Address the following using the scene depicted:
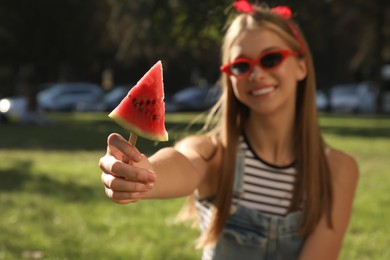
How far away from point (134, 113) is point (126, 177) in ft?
0.75

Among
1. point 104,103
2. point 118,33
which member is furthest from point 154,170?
point 104,103

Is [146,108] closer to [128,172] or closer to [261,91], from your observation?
[128,172]

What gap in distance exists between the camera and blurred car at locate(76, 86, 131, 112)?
4466 cm

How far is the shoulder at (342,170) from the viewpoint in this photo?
393 cm

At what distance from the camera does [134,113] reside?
7.93ft

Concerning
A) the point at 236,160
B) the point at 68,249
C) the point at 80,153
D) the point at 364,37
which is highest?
the point at 236,160

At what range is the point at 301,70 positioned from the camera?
13.0ft

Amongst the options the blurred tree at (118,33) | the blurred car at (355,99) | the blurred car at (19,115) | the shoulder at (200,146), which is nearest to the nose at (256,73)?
the shoulder at (200,146)

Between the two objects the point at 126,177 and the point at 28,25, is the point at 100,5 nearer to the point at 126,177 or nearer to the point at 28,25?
the point at 28,25

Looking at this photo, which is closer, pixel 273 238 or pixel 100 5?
pixel 273 238

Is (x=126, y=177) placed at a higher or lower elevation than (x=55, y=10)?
higher

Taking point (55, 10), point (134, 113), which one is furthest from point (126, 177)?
point (55, 10)

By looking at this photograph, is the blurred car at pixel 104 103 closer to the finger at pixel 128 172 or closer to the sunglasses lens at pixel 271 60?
the sunglasses lens at pixel 271 60

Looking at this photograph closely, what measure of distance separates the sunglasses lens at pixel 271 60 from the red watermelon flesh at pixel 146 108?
1313 millimetres
